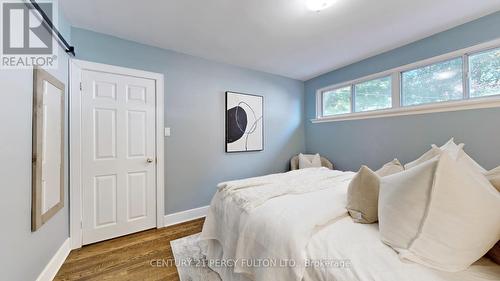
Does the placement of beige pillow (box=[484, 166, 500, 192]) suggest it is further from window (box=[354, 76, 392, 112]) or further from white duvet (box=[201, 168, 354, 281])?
window (box=[354, 76, 392, 112])

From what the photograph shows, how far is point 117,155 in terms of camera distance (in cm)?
227

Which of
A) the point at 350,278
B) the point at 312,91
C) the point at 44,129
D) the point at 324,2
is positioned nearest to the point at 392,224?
the point at 350,278

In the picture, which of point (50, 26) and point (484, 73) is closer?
point (50, 26)

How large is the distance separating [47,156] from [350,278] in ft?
7.56

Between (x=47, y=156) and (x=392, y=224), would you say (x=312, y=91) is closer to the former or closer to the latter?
(x=392, y=224)

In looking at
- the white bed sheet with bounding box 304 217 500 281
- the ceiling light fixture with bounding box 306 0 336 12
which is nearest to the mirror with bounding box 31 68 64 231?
the white bed sheet with bounding box 304 217 500 281

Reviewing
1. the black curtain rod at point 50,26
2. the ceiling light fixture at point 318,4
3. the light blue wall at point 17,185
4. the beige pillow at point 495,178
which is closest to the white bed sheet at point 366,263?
the beige pillow at point 495,178

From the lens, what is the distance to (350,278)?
2.39ft

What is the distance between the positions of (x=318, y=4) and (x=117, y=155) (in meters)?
2.71

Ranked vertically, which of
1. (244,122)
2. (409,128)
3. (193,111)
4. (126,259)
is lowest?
(126,259)

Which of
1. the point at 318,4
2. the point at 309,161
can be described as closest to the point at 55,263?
the point at 318,4

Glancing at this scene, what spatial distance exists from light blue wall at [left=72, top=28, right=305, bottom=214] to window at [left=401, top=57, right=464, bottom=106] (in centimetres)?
204

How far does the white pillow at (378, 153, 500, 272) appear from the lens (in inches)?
28.4

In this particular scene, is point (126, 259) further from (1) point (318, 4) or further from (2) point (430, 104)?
(2) point (430, 104)
